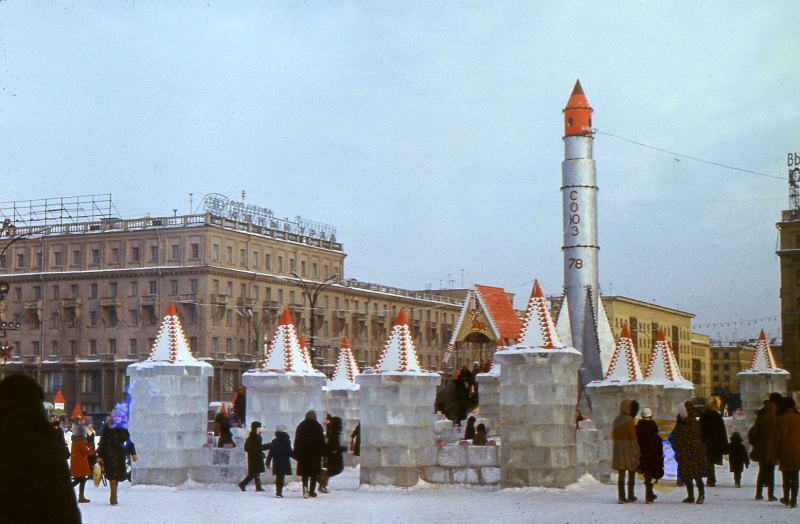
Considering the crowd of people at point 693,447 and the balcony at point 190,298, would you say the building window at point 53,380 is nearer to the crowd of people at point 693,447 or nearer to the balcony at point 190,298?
the balcony at point 190,298

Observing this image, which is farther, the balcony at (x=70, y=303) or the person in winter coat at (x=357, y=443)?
the balcony at (x=70, y=303)

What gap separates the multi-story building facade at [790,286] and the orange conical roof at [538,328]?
63.3 metres

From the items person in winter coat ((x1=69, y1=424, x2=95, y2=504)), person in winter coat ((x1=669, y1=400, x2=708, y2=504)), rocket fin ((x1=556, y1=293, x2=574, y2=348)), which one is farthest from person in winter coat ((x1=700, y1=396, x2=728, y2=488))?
rocket fin ((x1=556, y1=293, x2=574, y2=348))

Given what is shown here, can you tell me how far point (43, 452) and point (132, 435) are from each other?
1851 cm

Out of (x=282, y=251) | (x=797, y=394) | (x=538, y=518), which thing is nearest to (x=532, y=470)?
(x=538, y=518)

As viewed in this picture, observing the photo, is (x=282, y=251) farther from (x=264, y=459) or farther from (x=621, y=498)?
(x=621, y=498)

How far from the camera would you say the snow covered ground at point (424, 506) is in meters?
16.9

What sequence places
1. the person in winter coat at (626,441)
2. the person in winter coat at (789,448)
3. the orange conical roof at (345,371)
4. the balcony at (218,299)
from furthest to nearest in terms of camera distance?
the balcony at (218,299) → the orange conical roof at (345,371) → the person in winter coat at (626,441) → the person in winter coat at (789,448)

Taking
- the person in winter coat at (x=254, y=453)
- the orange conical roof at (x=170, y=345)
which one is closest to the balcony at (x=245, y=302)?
the orange conical roof at (x=170, y=345)

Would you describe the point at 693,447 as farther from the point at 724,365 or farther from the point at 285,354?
the point at 724,365

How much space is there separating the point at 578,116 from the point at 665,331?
75.6 m

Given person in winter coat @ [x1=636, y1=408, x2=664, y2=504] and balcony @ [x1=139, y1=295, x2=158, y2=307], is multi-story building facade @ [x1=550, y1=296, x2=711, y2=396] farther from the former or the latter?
person in winter coat @ [x1=636, y1=408, x2=664, y2=504]

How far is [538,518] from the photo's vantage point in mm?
16781

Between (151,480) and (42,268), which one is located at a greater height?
(42,268)
